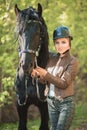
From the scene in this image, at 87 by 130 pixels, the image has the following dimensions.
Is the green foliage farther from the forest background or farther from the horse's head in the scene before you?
the horse's head

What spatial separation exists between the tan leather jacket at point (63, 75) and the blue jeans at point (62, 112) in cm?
9

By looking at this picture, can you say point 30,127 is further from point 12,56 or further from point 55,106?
point 55,106

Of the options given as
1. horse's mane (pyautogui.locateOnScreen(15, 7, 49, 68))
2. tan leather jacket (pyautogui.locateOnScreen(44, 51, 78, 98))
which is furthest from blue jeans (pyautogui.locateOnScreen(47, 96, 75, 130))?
horse's mane (pyautogui.locateOnScreen(15, 7, 49, 68))

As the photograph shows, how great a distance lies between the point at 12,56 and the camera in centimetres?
918

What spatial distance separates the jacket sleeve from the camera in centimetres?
461

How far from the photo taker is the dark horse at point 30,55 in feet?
17.0

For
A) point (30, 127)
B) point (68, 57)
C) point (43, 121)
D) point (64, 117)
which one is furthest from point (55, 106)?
point (30, 127)

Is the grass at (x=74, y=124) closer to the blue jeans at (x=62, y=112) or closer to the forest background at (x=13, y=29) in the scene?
the forest background at (x=13, y=29)

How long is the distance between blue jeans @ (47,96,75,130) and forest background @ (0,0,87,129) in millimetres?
3761

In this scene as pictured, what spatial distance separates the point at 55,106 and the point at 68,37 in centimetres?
88

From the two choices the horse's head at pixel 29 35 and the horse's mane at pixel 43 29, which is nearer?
the horse's head at pixel 29 35

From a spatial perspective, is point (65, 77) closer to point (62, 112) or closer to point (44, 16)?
point (62, 112)

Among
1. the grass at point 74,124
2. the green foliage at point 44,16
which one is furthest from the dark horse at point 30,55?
the grass at point 74,124

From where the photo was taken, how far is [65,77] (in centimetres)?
468
